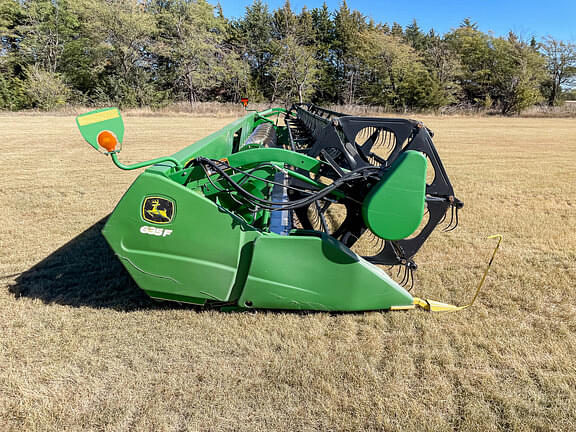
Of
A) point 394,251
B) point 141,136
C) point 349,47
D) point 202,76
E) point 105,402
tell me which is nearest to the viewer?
point 105,402

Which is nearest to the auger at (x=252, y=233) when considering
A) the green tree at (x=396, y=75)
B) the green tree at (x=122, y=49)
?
the green tree at (x=122, y=49)

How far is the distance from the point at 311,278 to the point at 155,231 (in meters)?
1.12

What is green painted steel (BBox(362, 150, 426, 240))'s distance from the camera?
97.0 inches

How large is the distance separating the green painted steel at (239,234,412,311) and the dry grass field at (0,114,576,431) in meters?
0.15

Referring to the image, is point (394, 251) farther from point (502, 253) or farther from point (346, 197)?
point (502, 253)

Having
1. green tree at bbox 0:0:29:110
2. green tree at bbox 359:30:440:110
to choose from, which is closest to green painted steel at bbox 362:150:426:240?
green tree at bbox 359:30:440:110

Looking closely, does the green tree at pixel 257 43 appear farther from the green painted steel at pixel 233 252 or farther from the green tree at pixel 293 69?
the green painted steel at pixel 233 252

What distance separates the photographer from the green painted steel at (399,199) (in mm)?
2463

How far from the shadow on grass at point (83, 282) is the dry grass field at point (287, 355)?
0.02 meters

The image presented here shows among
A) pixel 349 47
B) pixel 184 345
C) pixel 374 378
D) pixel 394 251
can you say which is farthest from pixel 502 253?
pixel 349 47

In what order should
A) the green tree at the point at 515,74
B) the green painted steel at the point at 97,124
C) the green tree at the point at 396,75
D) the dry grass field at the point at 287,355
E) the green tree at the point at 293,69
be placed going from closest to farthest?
the dry grass field at the point at 287,355, the green painted steel at the point at 97,124, the green tree at the point at 515,74, the green tree at the point at 396,75, the green tree at the point at 293,69

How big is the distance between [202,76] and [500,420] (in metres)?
37.7

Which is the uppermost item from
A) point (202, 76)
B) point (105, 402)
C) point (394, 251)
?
point (202, 76)

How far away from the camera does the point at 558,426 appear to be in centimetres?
192
